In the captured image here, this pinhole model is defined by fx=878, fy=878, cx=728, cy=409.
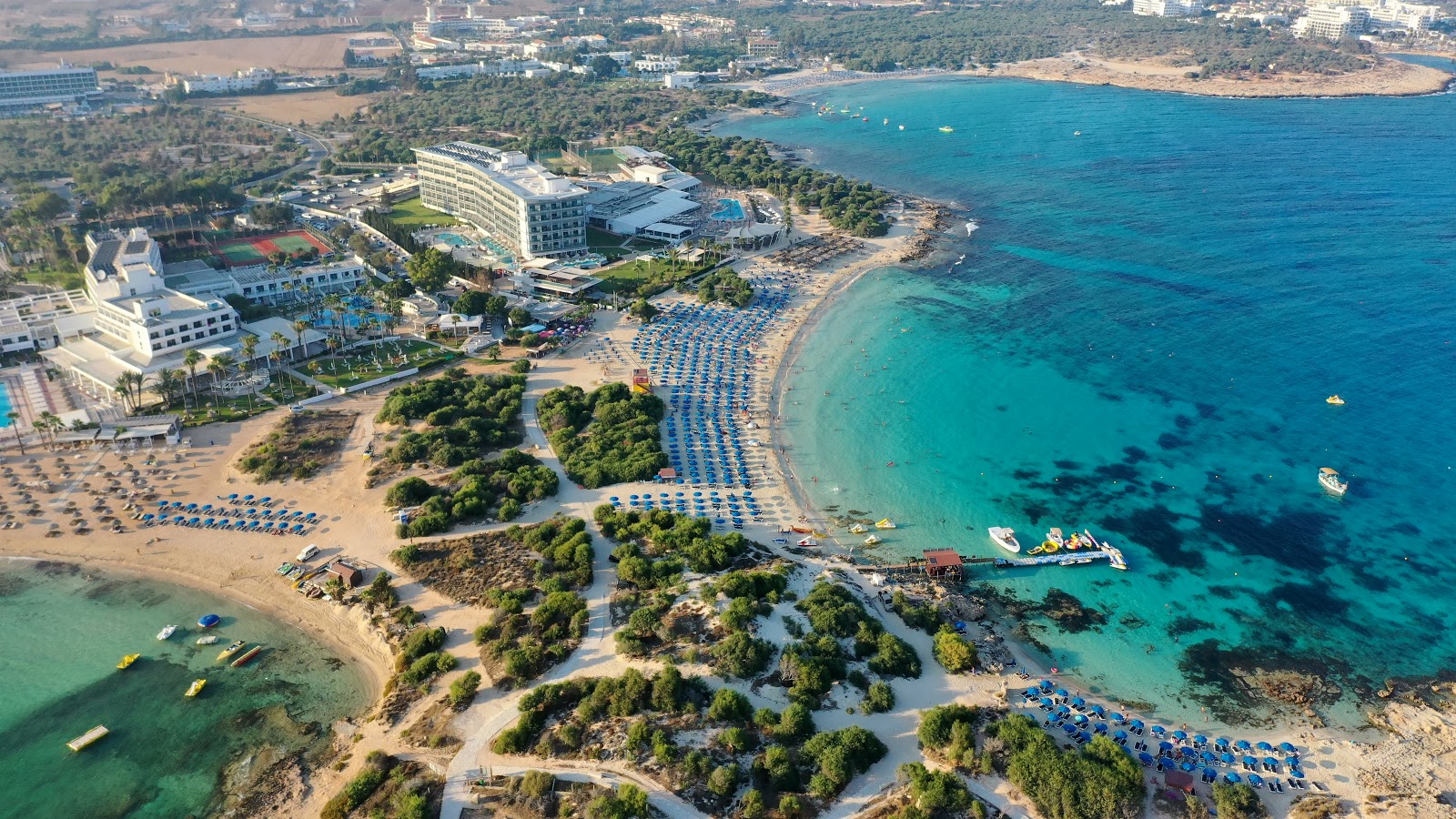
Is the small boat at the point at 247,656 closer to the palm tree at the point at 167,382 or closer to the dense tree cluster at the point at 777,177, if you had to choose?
the palm tree at the point at 167,382

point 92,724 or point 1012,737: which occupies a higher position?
point 1012,737

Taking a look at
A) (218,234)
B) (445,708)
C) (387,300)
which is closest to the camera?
(445,708)

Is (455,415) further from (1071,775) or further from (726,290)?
(1071,775)

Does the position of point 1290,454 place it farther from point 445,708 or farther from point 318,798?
point 318,798

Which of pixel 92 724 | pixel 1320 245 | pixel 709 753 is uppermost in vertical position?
pixel 1320 245

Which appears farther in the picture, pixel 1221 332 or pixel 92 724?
pixel 1221 332

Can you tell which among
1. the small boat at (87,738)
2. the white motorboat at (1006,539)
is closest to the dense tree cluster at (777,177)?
the white motorboat at (1006,539)

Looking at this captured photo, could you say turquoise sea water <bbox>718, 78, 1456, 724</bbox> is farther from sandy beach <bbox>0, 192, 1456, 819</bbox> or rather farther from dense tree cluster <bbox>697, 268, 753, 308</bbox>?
dense tree cluster <bbox>697, 268, 753, 308</bbox>

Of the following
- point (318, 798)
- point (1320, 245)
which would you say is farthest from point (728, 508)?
point (1320, 245)
